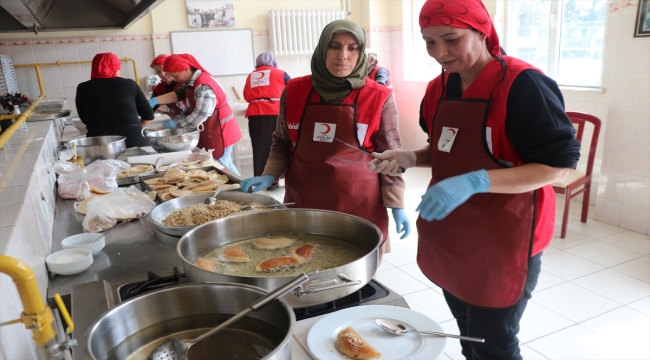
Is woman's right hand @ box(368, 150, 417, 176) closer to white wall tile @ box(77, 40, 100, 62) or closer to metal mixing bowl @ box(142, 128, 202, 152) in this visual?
metal mixing bowl @ box(142, 128, 202, 152)

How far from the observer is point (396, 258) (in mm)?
3492

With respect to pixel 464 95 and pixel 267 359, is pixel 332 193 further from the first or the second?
pixel 267 359

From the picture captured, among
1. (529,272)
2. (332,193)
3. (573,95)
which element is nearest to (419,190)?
(573,95)

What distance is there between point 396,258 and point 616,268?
4.79 ft

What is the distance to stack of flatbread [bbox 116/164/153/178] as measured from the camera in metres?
2.43

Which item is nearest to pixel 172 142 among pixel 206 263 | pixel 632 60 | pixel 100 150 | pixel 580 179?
pixel 100 150

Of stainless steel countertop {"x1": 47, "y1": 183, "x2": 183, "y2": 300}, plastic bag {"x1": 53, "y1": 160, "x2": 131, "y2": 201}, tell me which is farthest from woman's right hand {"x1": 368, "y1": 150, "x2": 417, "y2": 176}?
plastic bag {"x1": 53, "y1": 160, "x2": 131, "y2": 201}

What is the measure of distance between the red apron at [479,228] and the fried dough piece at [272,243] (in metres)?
0.55

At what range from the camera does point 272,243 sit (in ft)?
4.23

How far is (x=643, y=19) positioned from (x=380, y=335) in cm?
368

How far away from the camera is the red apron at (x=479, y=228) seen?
138 cm

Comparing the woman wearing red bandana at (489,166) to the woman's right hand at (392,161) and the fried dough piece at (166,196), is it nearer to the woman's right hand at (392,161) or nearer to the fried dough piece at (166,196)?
the woman's right hand at (392,161)

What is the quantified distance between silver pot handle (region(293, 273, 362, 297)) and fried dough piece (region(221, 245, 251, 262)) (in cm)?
34

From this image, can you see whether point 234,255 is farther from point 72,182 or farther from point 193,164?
point 193,164
